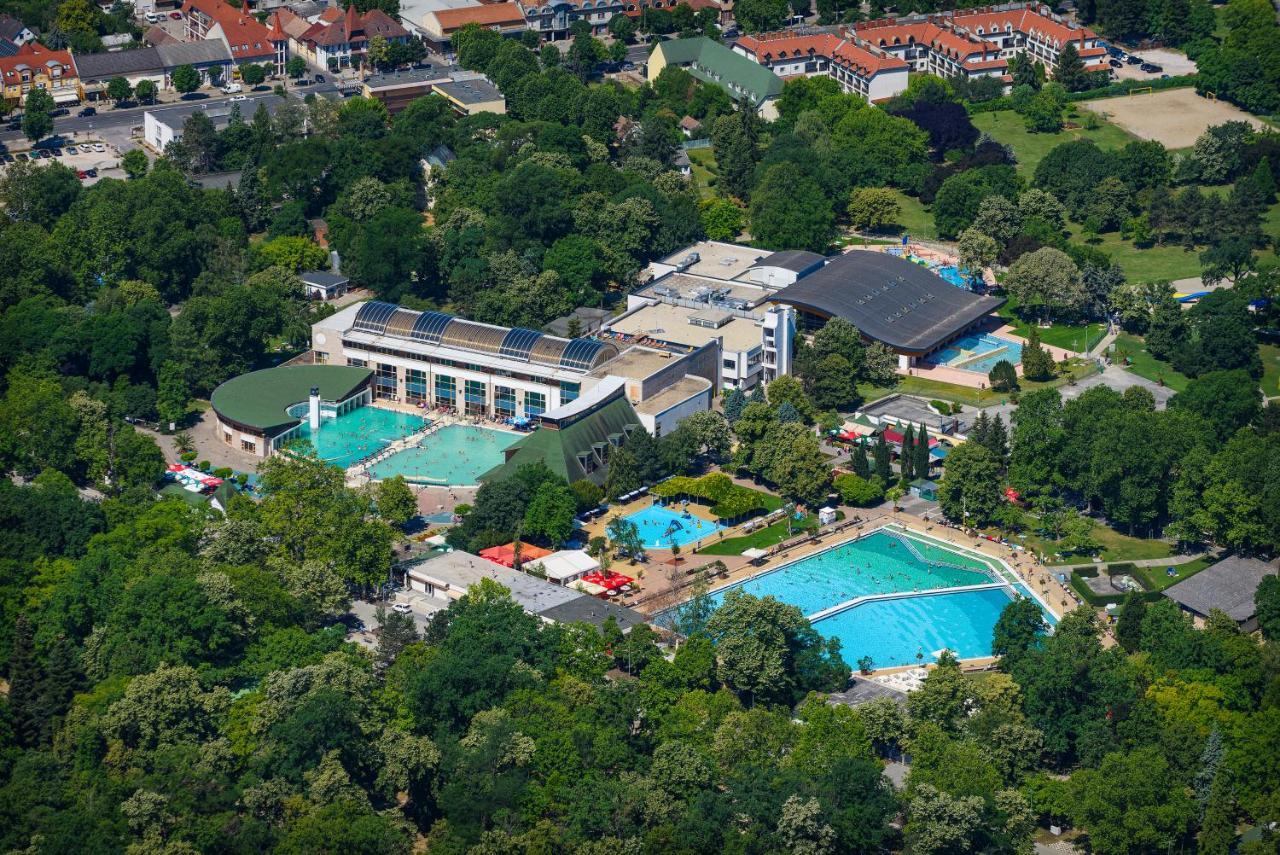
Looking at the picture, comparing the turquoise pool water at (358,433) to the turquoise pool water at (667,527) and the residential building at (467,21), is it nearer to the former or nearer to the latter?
the turquoise pool water at (667,527)

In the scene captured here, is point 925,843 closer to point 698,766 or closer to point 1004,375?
point 698,766

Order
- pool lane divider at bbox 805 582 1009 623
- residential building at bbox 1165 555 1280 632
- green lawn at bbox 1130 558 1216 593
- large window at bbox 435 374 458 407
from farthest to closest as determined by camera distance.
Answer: large window at bbox 435 374 458 407
green lawn at bbox 1130 558 1216 593
pool lane divider at bbox 805 582 1009 623
residential building at bbox 1165 555 1280 632

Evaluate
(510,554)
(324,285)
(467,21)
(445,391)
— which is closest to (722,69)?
(467,21)

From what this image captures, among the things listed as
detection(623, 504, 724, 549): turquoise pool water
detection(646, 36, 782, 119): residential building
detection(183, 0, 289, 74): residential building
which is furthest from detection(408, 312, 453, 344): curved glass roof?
detection(183, 0, 289, 74): residential building

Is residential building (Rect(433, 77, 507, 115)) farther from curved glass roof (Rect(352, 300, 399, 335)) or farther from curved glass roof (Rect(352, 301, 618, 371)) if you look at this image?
curved glass roof (Rect(352, 301, 618, 371))

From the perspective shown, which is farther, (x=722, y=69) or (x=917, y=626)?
(x=722, y=69)

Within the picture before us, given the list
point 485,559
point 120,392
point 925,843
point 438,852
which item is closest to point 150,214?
point 120,392

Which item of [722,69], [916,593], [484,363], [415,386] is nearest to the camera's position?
[916,593]

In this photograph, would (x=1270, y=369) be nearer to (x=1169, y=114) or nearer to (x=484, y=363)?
(x=1169, y=114)
